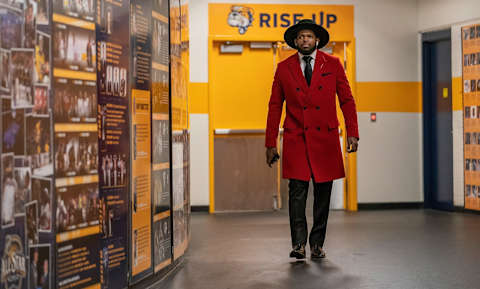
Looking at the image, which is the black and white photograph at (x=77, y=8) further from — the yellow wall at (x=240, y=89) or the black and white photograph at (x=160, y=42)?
the yellow wall at (x=240, y=89)

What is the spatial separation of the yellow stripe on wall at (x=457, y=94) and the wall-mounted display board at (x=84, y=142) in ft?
16.8

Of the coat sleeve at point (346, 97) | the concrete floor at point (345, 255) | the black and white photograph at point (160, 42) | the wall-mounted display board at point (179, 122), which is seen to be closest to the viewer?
the black and white photograph at point (160, 42)

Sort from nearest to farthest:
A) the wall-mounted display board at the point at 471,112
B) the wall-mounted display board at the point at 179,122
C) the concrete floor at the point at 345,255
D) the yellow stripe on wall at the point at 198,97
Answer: the concrete floor at the point at 345,255 < the wall-mounted display board at the point at 179,122 < the wall-mounted display board at the point at 471,112 < the yellow stripe on wall at the point at 198,97

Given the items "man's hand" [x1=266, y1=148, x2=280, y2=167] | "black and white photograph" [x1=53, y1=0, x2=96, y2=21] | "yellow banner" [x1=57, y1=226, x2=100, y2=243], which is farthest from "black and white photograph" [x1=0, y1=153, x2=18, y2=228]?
"man's hand" [x1=266, y1=148, x2=280, y2=167]

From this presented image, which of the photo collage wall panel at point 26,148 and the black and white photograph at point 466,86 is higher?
the black and white photograph at point 466,86

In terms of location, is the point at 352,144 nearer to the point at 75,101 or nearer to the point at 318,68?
the point at 318,68

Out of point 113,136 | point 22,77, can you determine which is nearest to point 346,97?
point 113,136

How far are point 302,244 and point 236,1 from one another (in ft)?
14.9

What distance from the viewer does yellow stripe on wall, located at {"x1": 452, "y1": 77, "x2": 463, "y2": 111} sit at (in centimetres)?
831

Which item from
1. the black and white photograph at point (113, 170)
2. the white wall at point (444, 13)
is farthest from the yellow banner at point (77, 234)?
the white wall at point (444, 13)

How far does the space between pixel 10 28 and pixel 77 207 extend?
2.96 feet

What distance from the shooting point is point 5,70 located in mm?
2637

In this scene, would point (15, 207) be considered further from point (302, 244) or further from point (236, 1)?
point (236, 1)

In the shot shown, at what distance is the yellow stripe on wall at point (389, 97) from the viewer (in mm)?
8852
